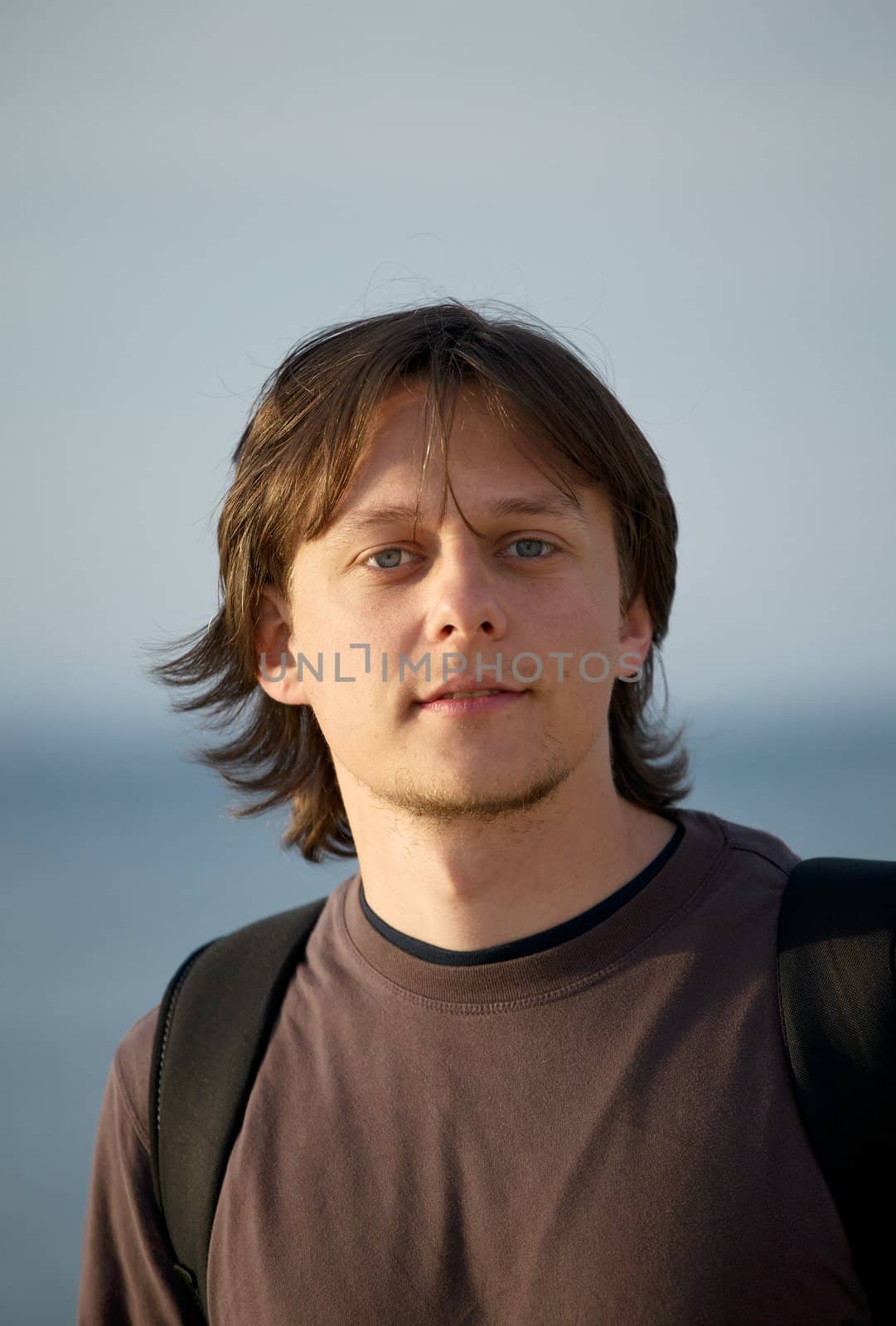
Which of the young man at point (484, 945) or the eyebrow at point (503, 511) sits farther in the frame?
the eyebrow at point (503, 511)

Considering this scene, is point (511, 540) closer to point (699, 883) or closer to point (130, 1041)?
point (699, 883)

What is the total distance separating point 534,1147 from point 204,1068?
0.80 meters

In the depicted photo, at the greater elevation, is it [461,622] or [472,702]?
[461,622]

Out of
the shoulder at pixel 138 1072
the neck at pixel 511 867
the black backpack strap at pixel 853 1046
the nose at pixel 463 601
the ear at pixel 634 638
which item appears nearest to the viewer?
the black backpack strap at pixel 853 1046

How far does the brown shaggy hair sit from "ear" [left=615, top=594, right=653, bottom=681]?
0.17 ft

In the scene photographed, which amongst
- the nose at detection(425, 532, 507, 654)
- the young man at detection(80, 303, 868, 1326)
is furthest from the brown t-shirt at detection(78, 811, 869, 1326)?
the nose at detection(425, 532, 507, 654)

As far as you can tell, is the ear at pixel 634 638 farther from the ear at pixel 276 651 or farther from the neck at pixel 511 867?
the ear at pixel 276 651

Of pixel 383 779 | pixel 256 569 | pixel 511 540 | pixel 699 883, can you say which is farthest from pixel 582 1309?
pixel 256 569

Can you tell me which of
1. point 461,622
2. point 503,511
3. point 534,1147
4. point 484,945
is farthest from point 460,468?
point 534,1147

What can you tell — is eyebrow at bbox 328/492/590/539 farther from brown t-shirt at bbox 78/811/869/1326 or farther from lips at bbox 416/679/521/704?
brown t-shirt at bbox 78/811/869/1326

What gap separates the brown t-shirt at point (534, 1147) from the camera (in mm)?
2141

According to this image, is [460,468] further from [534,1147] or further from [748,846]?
[534,1147]

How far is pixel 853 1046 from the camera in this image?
218cm

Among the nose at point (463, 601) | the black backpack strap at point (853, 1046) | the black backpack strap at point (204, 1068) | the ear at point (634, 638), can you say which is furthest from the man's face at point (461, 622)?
the black backpack strap at point (853, 1046)
